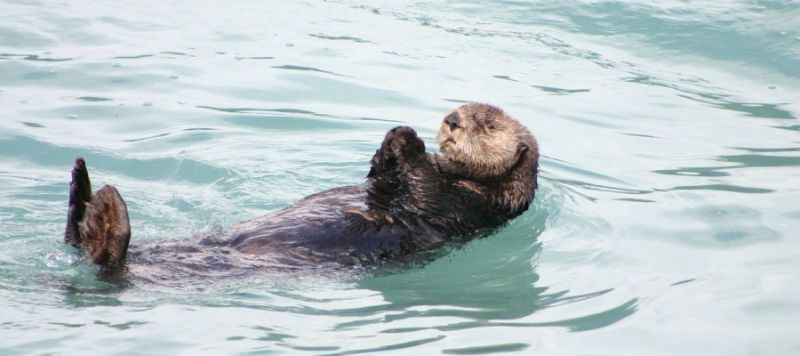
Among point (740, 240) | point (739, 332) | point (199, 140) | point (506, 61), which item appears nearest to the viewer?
point (739, 332)

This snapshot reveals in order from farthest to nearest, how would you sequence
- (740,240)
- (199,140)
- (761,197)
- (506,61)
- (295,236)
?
(506,61)
(199,140)
(761,197)
(740,240)
(295,236)

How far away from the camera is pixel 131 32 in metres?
9.58

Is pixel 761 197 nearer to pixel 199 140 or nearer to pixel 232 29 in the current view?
pixel 199 140

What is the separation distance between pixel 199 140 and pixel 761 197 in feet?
12.5

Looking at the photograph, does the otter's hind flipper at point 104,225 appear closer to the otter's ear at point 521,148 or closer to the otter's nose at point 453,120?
the otter's nose at point 453,120

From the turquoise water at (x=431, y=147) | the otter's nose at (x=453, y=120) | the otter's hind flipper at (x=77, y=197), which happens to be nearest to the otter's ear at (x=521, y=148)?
the otter's nose at (x=453, y=120)

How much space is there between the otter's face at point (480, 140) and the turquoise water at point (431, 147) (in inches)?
16.2

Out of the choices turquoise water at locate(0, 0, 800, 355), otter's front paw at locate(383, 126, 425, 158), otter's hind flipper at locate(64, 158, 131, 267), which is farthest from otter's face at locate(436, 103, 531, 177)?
otter's hind flipper at locate(64, 158, 131, 267)

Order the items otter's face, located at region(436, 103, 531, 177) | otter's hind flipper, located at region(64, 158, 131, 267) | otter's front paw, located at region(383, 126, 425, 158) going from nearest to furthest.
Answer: otter's hind flipper, located at region(64, 158, 131, 267), otter's front paw, located at region(383, 126, 425, 158), otter's face, located at region(436, 103, 531, 177)

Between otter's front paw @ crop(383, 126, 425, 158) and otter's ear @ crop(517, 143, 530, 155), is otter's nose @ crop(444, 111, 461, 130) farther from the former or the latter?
otter's ear @ crop(517, 143, 530, 155)

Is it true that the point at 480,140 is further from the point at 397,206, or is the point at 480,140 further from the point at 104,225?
the point at 104,225

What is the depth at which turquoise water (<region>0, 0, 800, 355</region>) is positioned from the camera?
4.38m

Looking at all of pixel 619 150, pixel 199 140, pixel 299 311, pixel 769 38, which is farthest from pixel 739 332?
pixel 769 38

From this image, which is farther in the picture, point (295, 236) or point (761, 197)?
point (761, 197)
